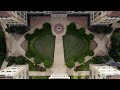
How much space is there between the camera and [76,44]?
121 feet

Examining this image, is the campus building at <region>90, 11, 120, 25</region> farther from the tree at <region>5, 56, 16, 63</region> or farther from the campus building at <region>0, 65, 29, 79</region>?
the tree at <region>5, 56, 16, 63</region>

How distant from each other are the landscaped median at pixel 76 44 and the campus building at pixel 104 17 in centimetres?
357

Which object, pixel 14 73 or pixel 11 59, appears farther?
pixel 11 59

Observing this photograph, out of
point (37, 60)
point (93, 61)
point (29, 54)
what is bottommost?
point (93, 61)

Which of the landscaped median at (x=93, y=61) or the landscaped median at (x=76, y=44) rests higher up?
the landscaped median at (x=76, y=44)

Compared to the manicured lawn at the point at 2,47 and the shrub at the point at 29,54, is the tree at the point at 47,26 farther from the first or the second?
the manicured lawn at the point at 2,47

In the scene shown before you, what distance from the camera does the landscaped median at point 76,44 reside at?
3653cm

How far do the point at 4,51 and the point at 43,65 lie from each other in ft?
27.3

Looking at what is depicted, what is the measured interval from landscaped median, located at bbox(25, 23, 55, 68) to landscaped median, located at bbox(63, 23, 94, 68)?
3018mm

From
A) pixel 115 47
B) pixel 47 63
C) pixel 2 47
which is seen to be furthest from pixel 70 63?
pixel 2 47

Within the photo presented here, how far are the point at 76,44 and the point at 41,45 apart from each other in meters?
7.09

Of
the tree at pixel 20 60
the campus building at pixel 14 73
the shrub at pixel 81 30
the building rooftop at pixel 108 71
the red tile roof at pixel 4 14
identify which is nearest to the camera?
the campus building at pixel 14 73

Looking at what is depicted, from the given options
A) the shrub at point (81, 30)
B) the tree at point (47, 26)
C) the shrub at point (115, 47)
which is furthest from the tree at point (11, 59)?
the shrub at point (115, 47)

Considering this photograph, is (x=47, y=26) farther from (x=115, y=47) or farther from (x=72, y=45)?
(x=115, y=47)
